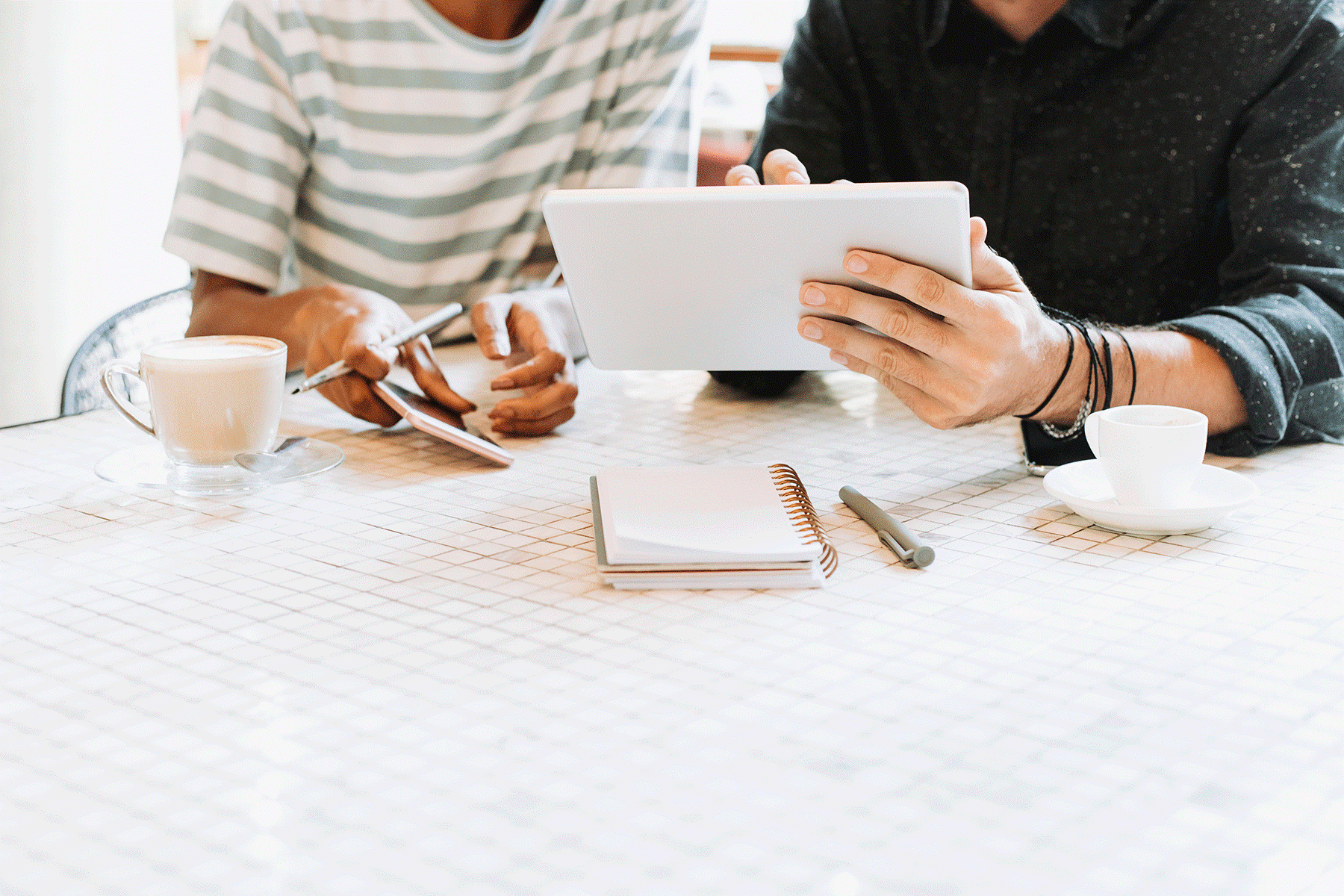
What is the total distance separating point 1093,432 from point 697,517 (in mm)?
351

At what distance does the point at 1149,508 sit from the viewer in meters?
0.82

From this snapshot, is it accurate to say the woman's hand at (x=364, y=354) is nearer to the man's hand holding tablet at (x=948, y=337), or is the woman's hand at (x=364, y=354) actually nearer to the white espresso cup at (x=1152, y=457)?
the man's hand holding tablet at (x=948, y=337)

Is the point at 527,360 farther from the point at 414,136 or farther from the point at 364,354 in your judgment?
the point at 414,136

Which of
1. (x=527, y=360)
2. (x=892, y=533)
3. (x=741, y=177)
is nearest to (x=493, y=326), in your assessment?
(x=527, y=360)

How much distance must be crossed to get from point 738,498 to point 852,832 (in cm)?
39

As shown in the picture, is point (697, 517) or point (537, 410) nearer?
point (697, 517)

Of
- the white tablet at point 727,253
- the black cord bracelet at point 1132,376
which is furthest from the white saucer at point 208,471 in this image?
the black cord bracelet at point 1132,376

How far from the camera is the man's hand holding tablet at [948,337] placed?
89 centimetres

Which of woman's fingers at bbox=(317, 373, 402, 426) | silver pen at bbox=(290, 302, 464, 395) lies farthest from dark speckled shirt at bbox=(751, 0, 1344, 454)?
woman's fingers at bbox=(317, 373, 402, 426)

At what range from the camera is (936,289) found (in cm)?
88

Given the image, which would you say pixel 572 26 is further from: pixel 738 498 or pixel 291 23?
pixel 738 498

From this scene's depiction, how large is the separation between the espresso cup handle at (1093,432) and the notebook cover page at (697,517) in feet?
0.84

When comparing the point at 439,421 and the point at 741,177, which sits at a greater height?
the point at 741,177

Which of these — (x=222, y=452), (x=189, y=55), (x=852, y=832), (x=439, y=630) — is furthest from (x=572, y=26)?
(x=189, y=55)
